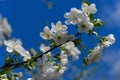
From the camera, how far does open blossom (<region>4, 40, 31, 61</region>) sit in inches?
58.9

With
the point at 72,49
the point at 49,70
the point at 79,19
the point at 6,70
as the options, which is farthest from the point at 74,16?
the point at 6,70

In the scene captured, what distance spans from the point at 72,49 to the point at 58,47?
0.07 meters

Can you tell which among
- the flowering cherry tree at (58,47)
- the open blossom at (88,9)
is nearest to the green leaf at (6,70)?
the flowering cherry tree at (58,47)

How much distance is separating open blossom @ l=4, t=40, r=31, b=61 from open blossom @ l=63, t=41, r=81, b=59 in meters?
0.19

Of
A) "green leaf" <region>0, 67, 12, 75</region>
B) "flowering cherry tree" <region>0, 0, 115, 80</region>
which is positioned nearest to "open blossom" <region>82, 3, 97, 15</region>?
"flowering cherry tree" <region>0, 0, 115, 80</region>

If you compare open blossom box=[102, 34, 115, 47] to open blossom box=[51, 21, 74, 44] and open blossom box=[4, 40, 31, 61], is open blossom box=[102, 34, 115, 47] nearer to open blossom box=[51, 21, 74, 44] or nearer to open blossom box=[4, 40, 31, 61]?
open blossom box=[51, 21, 74, 44]

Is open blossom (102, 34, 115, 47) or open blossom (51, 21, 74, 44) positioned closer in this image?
open blossom (51, 21, 74, 44)

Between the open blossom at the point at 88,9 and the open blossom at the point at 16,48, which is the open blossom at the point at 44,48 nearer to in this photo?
the open blossom at the point at 16,48

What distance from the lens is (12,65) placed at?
1482 mm

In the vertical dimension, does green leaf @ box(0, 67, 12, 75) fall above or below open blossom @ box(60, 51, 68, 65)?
below

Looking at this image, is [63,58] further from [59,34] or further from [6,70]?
[6,70]

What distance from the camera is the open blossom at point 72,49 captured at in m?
1.53

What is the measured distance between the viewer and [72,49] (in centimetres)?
156

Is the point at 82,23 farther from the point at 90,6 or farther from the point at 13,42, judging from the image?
the point at 13,42
